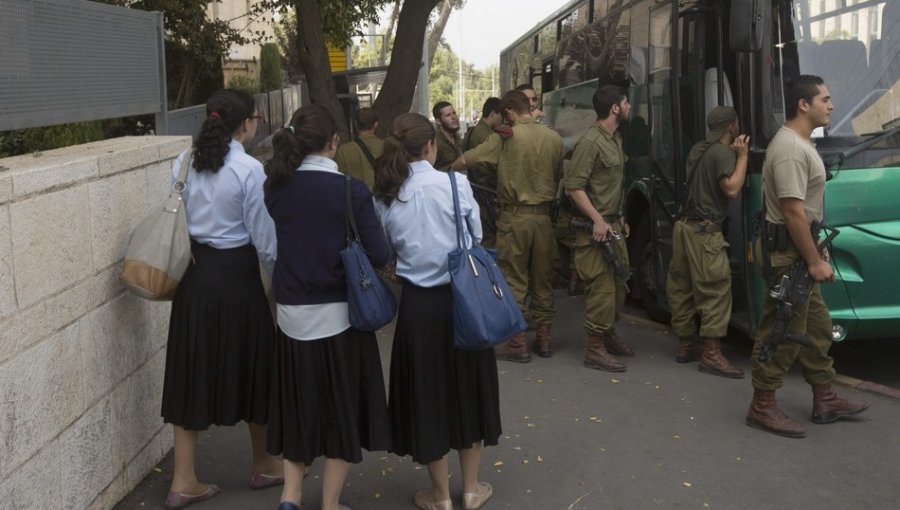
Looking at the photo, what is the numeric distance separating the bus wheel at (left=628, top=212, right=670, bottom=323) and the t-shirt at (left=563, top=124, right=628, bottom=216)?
5.17ft

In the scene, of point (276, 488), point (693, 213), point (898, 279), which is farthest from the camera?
point (693, 213)

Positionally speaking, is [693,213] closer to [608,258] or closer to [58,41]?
[608,258]

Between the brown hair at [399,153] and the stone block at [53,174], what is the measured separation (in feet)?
3.83

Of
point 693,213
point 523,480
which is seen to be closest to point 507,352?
point 693,213

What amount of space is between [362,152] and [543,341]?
200cm

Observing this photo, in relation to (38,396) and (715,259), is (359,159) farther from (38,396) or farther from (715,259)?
(38,396)

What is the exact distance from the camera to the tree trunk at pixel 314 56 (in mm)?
12531

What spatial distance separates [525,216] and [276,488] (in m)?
3.08

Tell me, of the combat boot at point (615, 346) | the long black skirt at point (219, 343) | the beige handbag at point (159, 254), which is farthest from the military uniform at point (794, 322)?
the beige handbag at point (159, 254)

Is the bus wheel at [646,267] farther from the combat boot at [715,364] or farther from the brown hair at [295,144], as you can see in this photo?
the brown hair at [295,144]

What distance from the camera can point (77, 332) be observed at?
4461mm

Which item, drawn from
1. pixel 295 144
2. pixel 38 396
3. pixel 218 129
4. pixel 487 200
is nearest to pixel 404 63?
pixel 487 200

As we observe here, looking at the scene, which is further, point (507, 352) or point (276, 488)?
point (507, 352)

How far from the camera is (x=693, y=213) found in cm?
738
